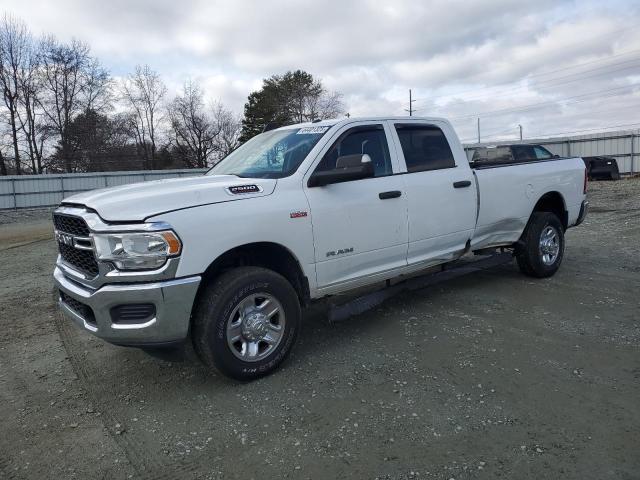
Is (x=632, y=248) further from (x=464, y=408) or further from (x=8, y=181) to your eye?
(x=8, y=181)

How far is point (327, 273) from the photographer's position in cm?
408

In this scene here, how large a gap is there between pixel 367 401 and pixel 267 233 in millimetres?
1373

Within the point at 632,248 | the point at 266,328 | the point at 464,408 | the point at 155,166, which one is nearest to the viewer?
the point at 464,408

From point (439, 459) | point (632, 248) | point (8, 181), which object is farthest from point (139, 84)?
point (439, 459)

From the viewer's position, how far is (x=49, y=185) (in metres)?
23.8

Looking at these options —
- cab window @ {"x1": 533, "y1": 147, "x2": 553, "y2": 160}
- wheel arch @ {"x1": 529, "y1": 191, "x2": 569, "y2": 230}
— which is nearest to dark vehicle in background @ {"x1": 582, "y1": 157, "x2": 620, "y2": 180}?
cab window @ {"x1": 533, "y1": 147, "x2": 553, "y2": 160}

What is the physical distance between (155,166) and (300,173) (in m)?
50.4

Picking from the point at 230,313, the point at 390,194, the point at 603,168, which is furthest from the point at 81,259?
the point at 603,168

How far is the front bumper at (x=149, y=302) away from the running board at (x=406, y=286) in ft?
4.65

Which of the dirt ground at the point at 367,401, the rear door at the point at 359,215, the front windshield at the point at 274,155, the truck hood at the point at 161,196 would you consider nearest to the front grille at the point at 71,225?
the truck hood at the point at 161,196

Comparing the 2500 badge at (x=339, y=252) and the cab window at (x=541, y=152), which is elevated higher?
the cab window at (x=541, y=152)

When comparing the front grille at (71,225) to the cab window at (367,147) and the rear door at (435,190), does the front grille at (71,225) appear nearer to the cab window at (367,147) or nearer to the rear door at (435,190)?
the cab window at (367,147)

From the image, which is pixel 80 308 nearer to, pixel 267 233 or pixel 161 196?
pixel 161 196

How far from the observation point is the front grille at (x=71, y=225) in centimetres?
340
